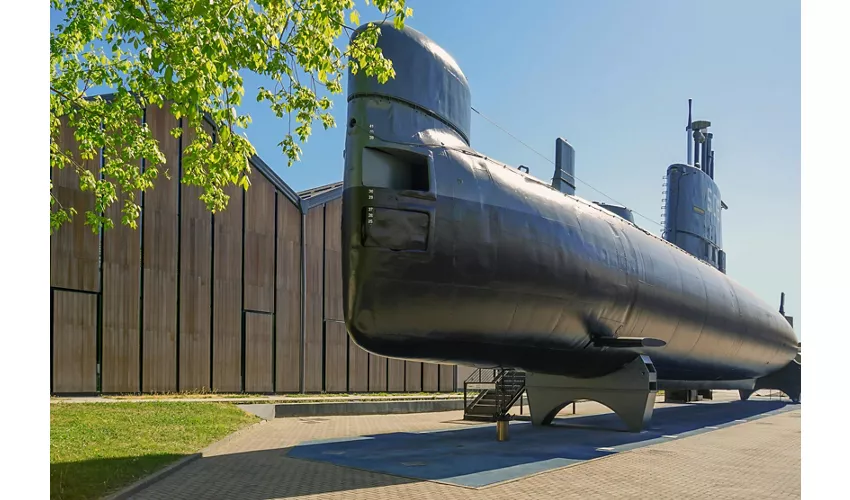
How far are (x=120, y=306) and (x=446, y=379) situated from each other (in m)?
20.0

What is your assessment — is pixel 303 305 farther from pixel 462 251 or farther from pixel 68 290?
pixel 462 251

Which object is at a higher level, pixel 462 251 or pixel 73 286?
pixel 462 251

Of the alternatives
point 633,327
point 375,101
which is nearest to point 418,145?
point 375,101

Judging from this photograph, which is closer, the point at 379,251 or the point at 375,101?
the point at 379,251

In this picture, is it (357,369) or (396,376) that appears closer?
(357,369)

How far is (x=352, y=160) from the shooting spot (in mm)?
11242

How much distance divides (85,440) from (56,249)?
35.0 ft

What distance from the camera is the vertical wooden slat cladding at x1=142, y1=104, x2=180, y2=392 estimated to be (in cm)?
2331

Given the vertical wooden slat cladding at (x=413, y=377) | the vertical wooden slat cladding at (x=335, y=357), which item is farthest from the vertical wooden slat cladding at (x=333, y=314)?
the vertical wooden slat cladding at (x=413, y=377)

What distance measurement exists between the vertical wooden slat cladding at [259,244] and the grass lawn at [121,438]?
329 inches

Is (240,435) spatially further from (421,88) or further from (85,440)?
(421,88)

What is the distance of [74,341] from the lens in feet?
68.6

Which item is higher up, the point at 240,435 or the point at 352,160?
the point at 352,160

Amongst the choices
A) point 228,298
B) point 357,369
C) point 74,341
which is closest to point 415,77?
point 74,341
